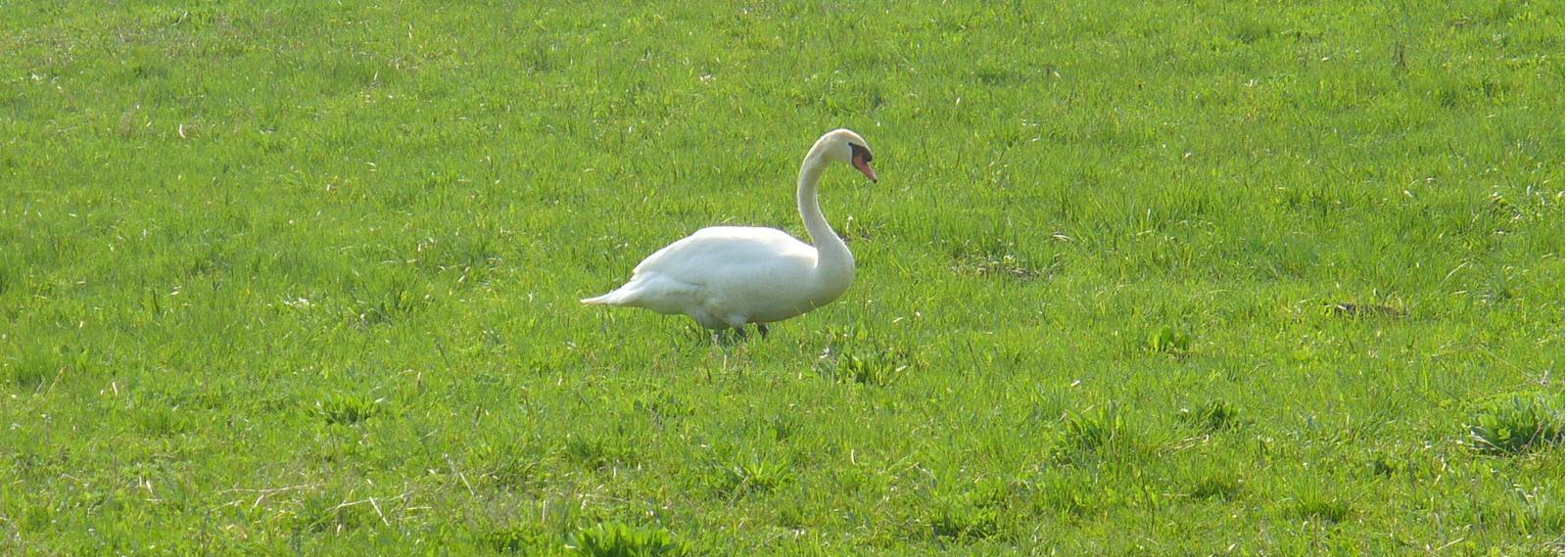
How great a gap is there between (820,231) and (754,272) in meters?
0.42

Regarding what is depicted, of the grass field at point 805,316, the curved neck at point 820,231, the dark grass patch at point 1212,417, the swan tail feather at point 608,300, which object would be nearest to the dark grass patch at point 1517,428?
the grass field at point 805,316

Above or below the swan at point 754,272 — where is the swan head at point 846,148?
above

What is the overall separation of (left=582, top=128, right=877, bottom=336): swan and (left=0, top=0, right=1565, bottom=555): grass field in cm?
23

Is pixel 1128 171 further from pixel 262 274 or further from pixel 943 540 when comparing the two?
pixel 943 540

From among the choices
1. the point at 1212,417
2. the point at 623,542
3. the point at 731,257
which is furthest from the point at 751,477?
the point at 731,257

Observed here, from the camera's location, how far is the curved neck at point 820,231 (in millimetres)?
8430

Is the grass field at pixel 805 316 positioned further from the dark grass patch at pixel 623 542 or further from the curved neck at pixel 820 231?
the curved neck at pixel 820 231

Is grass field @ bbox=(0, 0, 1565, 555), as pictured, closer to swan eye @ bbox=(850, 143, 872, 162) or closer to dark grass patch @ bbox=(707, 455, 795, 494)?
dark grass patch @ bbox=(707, 455, 795, 494)

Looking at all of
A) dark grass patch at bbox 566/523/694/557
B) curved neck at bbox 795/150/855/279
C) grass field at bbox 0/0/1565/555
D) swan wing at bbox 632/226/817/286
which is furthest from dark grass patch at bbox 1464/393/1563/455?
swan wing at bbox 632/226/817/286

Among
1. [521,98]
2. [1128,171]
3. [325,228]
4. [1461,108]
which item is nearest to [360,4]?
[521,98]

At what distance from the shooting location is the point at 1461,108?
12570 mm

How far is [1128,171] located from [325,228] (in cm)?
556

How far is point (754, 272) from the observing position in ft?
27.6

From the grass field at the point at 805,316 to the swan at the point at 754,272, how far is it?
233mm
